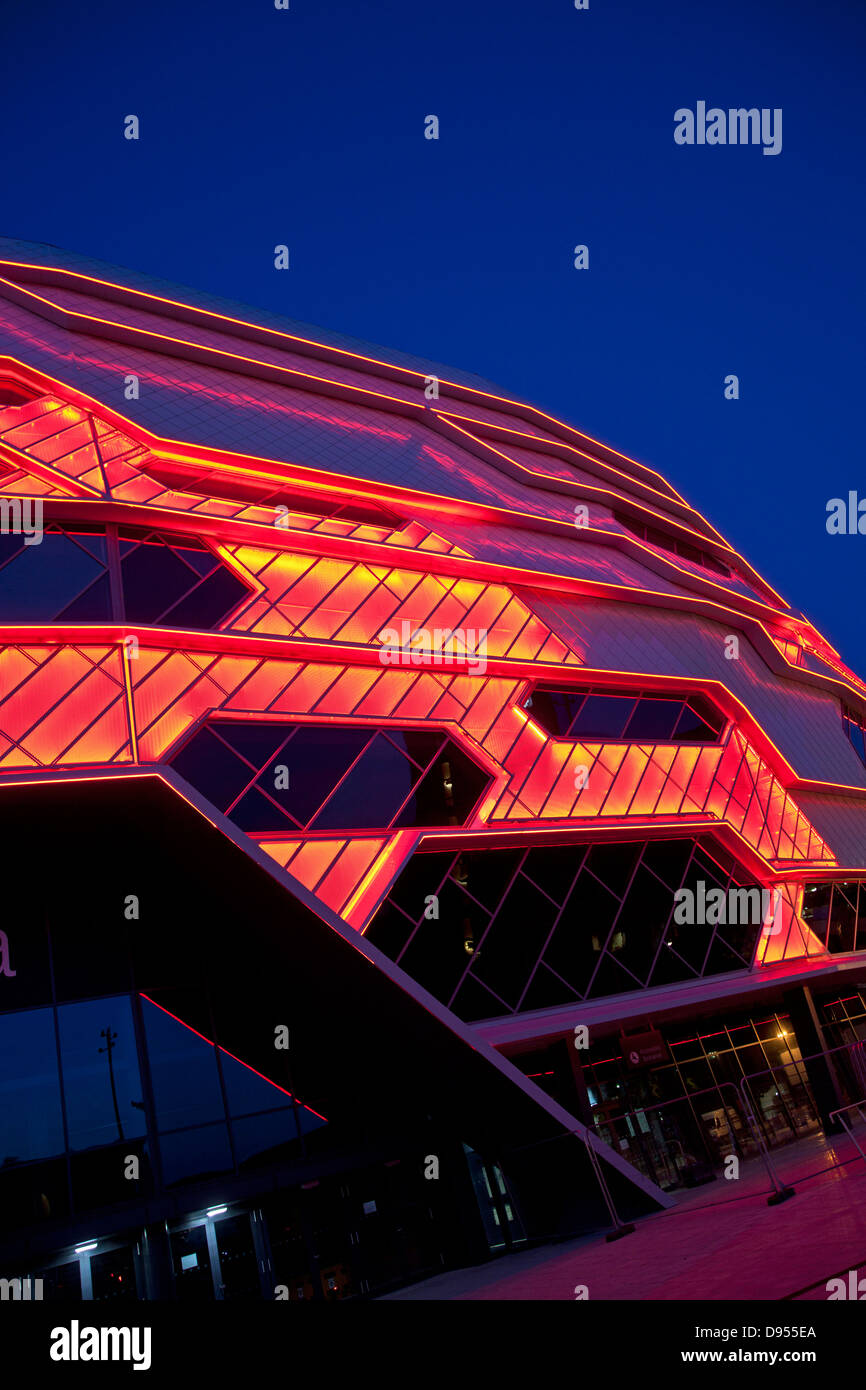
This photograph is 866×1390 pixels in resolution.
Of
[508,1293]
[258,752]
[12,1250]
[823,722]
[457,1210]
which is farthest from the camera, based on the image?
[823,722]

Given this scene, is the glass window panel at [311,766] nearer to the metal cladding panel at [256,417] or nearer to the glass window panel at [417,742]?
the glass window panel at [417,742]

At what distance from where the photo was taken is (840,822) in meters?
29.5

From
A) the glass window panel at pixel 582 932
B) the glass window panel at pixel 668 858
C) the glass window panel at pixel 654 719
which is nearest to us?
the glass window panel at pixel 582 932

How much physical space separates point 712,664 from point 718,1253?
2126 cm

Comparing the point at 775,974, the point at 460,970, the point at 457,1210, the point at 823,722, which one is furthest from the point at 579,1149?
the point at 823,722

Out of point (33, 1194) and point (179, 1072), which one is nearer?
point (33, 1194)

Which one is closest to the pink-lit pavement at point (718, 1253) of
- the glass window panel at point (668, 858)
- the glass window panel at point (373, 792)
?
the glass window panel at point (668, 858)

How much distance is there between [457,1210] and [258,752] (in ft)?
30.9

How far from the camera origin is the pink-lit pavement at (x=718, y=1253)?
6.87 m

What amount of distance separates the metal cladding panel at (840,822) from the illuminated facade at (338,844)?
226 mm

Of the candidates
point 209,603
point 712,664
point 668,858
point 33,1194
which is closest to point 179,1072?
point 33,1194

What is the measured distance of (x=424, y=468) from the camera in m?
26.1

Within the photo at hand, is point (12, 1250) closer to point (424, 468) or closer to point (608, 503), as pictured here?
point (424, 468)

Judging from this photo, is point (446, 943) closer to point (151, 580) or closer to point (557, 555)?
point (151, 580)
